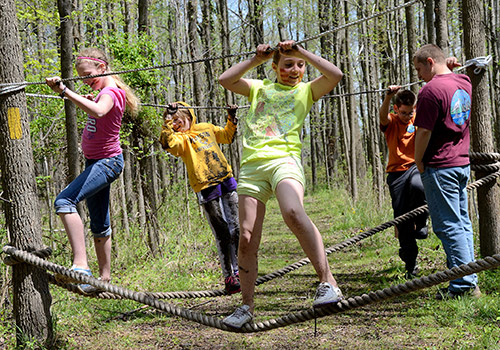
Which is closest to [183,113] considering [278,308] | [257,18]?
[278,308]

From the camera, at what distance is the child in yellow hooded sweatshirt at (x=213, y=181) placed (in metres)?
4.18

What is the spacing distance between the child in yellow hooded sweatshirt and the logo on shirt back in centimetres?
182

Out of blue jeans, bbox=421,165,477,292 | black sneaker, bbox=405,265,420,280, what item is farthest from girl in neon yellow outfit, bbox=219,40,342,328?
black sneaker, bbox=405,265,420,280

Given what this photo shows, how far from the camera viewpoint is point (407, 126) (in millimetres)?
4734

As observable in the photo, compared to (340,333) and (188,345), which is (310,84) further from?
(188,345)

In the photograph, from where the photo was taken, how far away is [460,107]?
3.60 meters

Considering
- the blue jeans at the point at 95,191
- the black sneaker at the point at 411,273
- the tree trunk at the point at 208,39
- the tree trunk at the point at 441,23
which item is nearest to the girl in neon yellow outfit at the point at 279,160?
the blue jeans at the point at 95,191

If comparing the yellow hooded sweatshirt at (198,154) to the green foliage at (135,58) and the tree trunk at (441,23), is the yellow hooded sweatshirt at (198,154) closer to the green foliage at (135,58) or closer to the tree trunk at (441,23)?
the tree trunk at (441,23)

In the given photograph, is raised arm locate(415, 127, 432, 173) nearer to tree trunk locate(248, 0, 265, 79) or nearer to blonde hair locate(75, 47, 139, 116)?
blonde hair locate(75, 47, 139, 116)

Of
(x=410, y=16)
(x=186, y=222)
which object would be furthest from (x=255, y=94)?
(x=186, y=222)

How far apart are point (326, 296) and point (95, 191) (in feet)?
6.48

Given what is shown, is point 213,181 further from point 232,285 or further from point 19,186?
point 19,186

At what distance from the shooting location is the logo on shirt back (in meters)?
3.57

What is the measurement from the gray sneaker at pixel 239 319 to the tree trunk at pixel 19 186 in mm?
1627
